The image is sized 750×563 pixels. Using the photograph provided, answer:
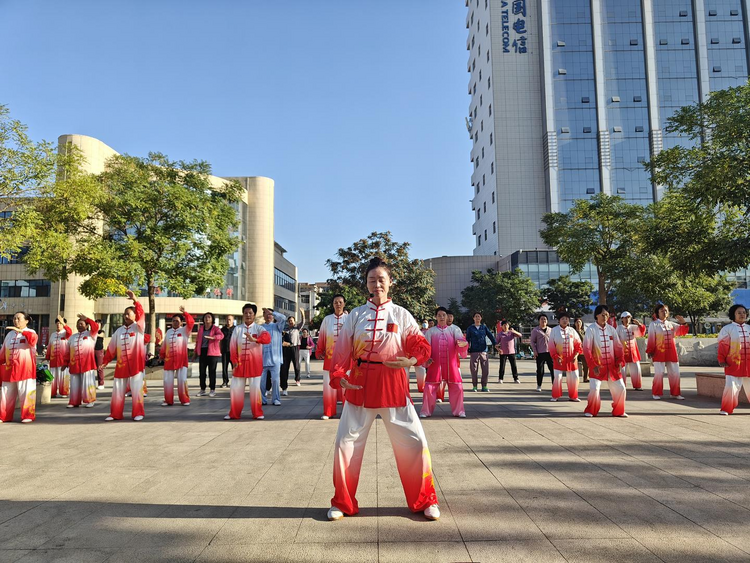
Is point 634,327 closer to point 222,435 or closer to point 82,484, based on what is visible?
point 222,435

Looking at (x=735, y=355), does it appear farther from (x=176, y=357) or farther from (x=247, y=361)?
(x=176, y=357)

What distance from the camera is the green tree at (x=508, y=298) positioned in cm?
4144

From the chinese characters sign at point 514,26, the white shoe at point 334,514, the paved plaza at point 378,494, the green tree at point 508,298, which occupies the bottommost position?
the paved plaza at point 378,494

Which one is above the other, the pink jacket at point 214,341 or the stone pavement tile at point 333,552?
the pink jacket at point 214,341

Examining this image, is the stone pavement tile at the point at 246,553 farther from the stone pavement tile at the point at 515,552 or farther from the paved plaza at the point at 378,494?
the stone pavement tile at the point at 515,552

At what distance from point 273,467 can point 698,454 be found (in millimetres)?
4785

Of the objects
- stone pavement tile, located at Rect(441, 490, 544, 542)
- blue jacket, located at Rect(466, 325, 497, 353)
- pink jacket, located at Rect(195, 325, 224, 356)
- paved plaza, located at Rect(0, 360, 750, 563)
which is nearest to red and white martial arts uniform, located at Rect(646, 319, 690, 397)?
paved plaza, located at Rect(0, 360, 750, 563)

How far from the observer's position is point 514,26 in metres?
63.5

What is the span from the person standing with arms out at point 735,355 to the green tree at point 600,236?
12785 mm

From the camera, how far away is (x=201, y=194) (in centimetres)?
2150

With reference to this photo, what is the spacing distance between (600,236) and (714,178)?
10.9m

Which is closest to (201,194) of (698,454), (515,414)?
(515,414)

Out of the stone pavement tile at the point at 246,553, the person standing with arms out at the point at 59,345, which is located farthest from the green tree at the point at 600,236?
the stone pavement tile at the point at 246,553

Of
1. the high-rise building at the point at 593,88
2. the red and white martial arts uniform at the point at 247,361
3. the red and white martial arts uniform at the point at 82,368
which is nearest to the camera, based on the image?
the red and white martial arts uniform at the point at 247,361
